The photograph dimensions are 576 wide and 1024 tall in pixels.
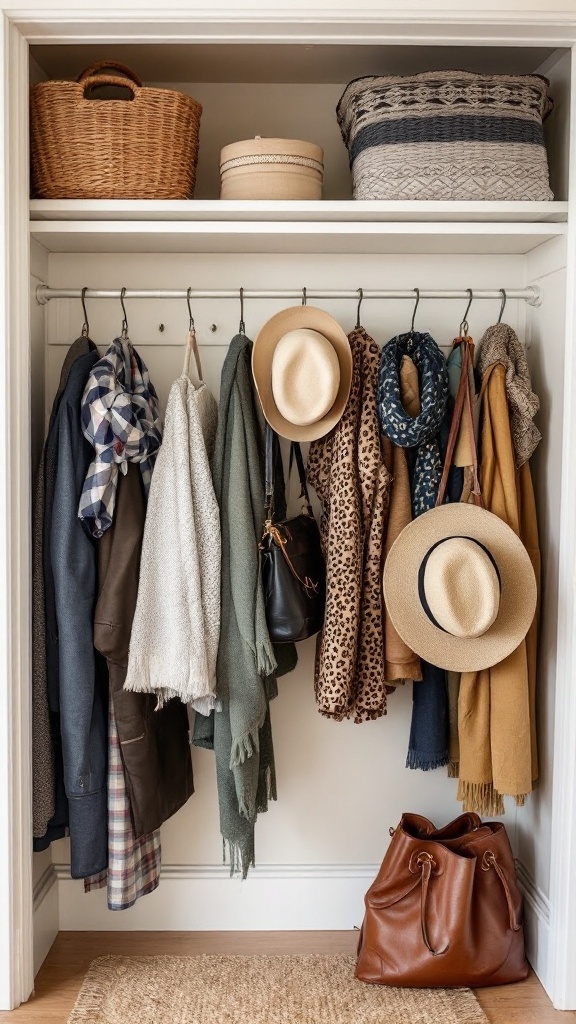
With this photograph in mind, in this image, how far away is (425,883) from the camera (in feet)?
6.73

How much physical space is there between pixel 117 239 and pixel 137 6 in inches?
19.7

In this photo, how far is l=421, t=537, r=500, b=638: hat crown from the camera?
1940 millimetres

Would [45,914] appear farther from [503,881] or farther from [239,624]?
[503,881]

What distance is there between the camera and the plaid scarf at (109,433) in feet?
6.55

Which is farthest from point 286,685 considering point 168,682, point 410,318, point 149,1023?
point 410,318

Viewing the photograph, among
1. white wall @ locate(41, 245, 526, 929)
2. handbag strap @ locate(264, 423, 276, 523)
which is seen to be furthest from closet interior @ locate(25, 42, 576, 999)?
handbag strap @ locate(264, 423, 276, 523)

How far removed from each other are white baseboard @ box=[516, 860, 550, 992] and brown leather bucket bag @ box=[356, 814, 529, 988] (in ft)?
0.16

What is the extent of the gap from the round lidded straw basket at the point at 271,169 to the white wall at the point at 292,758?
0.28 m

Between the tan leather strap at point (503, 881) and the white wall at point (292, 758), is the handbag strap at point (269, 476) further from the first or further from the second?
the tan leather strap at point (503, 881)

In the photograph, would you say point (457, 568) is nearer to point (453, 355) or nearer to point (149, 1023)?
point (453, 355)

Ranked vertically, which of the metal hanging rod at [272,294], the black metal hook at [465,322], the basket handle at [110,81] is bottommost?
the black metal hook at [465,322]

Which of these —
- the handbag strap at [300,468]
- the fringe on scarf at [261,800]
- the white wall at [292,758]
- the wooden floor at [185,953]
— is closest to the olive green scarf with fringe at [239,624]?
the fringe on scarf at [261,800]

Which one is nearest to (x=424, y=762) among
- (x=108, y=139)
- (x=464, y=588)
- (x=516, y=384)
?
(x=464, y=588)

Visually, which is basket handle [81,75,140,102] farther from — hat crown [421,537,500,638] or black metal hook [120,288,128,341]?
hat crown [421,537,500,638]
